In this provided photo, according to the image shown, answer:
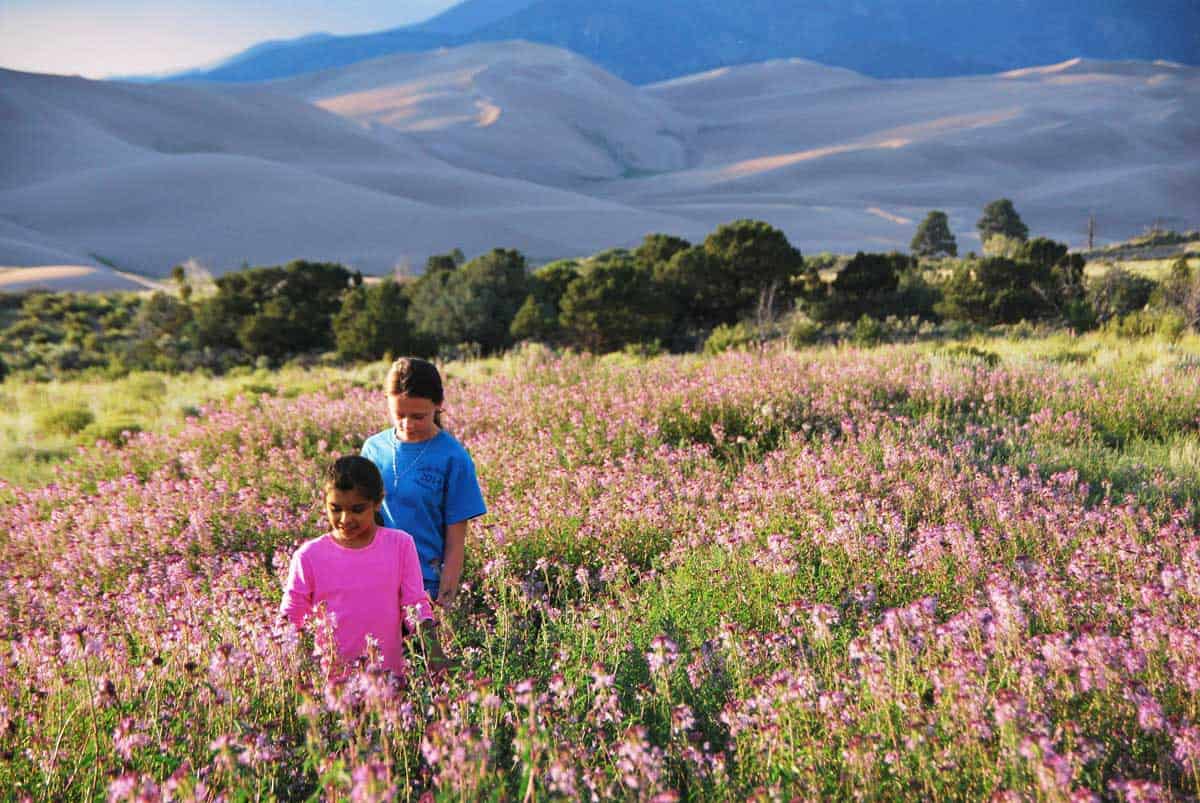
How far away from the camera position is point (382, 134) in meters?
145

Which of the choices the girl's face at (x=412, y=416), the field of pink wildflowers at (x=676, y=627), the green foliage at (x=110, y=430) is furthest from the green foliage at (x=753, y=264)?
the girl's face at (x=412, y=416)

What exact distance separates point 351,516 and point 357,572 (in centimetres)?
21

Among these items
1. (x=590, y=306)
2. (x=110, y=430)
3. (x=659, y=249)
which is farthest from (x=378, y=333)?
(x=110, y=430)

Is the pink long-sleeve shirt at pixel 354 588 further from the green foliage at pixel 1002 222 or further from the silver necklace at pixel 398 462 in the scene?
the green foliage at pixel 1002 222

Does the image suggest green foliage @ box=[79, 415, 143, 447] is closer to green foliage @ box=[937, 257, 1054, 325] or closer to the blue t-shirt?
the blue t-shirt

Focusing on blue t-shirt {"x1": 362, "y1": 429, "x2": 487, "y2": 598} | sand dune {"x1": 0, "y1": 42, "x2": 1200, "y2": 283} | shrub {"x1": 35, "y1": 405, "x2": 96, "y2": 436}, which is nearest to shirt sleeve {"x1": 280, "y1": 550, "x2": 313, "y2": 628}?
blue t-shirt {"x1": 362, "y1": 429, "x2": 487, "y2": 598}

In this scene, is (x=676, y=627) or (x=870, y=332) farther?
(x=870, y=332)

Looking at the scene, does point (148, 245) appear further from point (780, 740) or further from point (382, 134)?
point (382, 134)

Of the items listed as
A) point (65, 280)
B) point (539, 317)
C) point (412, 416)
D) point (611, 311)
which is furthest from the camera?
point (65, 280)

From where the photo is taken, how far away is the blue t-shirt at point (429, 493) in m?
3.44

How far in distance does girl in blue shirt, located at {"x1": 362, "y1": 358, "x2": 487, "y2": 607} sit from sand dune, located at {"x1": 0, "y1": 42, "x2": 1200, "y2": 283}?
43.7 metres

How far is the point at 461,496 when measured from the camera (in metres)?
3.44

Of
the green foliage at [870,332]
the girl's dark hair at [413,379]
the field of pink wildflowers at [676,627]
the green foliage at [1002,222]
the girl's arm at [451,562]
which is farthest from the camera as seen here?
the green foliage at [1002,222]

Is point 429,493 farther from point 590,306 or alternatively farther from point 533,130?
point 533,130
